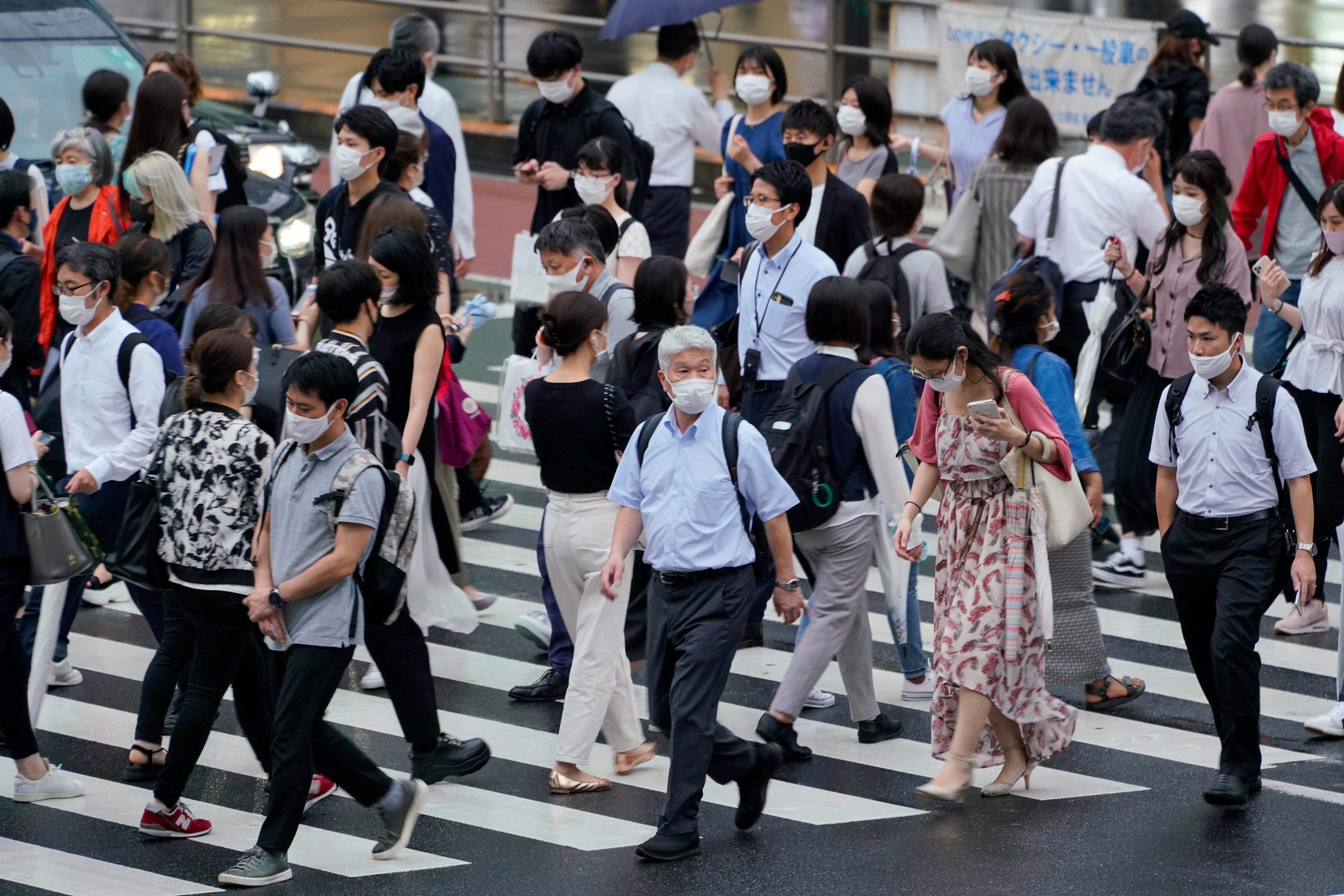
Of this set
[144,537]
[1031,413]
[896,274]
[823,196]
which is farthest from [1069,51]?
[144,537]

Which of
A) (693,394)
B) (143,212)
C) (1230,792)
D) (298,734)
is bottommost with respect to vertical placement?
(1230,792)

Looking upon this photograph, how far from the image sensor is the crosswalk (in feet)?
21.4

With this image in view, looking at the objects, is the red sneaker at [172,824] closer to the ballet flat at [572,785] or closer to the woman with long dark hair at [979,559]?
the ballet flat at [572,785]

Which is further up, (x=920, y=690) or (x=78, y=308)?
(x=78, y=308)

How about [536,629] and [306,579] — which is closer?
[306,579]

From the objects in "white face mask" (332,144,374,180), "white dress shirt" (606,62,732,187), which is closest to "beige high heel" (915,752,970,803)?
"white face mask" (332,144,374,180)

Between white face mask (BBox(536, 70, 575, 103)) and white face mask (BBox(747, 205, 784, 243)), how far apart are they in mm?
2806

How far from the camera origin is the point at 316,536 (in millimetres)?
6176

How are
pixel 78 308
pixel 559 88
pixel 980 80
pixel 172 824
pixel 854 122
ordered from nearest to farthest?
pixel 172 824, pixel 78 308, pixel 854 122, pixel 559 88, pixel 980 80

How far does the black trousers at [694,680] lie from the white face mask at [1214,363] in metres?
1.77

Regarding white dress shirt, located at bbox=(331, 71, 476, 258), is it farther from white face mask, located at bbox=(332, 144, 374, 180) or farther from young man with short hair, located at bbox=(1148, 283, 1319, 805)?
young man with short hair, located at bbox=(1148, 283, 1319, 805)

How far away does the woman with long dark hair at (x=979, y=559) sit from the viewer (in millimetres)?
6777

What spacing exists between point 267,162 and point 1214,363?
815cm

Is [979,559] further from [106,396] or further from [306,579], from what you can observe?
[106,396]
